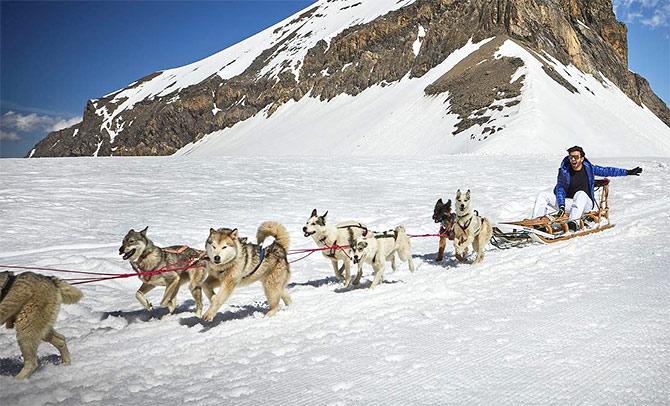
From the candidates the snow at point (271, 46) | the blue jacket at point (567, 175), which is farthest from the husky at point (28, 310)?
the snow at point (271, 46)

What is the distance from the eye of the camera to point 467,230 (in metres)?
8.05

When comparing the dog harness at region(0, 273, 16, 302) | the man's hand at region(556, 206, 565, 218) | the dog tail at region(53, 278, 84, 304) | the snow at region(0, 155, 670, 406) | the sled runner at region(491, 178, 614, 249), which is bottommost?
the snow at region(0, 155, 670, 406)

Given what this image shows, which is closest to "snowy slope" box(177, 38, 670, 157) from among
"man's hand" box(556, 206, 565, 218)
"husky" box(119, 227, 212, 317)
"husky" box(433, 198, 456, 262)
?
"man's hand" box(556, 206, 565, 218)

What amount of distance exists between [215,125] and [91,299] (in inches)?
3863

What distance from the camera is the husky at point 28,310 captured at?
3.87 metres

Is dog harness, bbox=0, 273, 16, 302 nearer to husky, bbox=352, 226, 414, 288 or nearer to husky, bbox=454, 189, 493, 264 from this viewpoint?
husky, bbox=352, 226, 414, 288

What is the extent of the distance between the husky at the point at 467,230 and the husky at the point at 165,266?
425cm

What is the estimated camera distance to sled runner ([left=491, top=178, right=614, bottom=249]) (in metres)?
8.90

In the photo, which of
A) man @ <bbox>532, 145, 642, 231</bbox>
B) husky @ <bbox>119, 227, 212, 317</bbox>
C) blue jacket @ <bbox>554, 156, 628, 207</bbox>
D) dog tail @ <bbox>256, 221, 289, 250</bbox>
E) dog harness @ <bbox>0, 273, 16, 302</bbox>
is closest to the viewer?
dog harness @ <bbox>0, 273, 16, 302</bbox>

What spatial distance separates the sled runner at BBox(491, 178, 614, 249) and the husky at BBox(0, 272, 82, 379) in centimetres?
713

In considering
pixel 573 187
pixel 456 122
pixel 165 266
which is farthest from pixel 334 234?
pixel 456 122

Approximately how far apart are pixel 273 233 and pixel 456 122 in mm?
47887

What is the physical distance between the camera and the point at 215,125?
10062 centimetres

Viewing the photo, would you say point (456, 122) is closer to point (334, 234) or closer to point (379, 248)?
point (334, 234)
